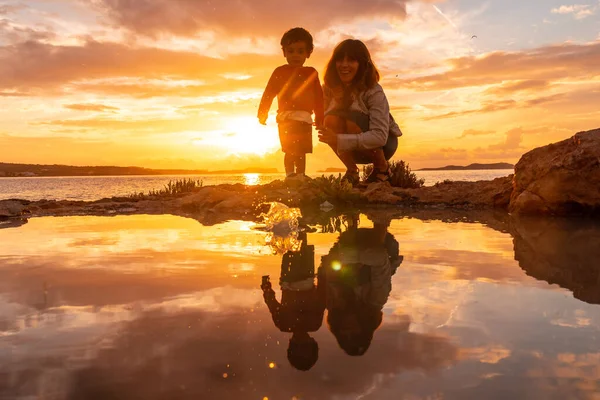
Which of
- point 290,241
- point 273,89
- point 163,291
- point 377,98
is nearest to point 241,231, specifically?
point 290,241

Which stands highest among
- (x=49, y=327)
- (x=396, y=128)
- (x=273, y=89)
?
(x=273, y=89)

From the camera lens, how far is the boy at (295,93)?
27.6 feet

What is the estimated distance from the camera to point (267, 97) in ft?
28.6

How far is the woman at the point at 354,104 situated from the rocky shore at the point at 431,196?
1486 mm

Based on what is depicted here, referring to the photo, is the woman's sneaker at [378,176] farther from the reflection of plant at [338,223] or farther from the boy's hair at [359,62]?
the reflection of plant at [338,223]

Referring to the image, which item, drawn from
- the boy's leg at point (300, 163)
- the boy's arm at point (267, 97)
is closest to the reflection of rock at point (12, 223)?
the boy's arm at point (267, 97)

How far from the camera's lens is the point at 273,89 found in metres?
8.61

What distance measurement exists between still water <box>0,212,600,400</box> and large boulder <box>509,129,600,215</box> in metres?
3.26

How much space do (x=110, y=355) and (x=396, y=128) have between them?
22.6ft

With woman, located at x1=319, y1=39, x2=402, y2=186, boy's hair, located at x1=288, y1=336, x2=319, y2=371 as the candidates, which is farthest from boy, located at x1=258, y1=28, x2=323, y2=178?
boy's hair, located at x1=288, y1=336, x2=319, y2=371

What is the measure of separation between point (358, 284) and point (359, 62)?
16.0 ft

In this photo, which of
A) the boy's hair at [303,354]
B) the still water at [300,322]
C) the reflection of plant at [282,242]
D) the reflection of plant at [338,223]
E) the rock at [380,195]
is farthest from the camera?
the rock at [380,195]

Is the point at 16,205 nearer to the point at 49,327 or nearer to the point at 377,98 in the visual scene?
the point at 377,98

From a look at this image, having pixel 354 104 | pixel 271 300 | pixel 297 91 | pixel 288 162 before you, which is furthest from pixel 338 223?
pixel 271 300
